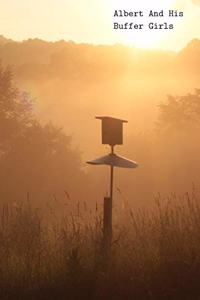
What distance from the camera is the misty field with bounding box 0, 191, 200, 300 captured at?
8.38 metres

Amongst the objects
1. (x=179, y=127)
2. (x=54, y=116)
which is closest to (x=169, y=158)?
(x=179, y=127)

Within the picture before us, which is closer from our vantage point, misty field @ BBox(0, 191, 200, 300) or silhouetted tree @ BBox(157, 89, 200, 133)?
misty field @ BBox(0, 191, 200, 300)

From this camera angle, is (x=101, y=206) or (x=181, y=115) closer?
(x=101, y=206)

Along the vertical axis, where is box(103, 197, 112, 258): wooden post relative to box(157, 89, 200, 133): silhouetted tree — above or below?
below

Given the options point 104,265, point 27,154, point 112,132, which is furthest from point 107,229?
point 27,154

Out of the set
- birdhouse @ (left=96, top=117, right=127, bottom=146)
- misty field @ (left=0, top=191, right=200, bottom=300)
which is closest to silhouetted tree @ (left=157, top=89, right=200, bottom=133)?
birdhouse @ (left=96, top=117, right=127, bottom=146)

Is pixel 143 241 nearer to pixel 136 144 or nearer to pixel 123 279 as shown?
pixel 123 279

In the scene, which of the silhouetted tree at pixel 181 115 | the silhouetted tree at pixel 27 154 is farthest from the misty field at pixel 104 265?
the silhouetted tree at pixel 181 115

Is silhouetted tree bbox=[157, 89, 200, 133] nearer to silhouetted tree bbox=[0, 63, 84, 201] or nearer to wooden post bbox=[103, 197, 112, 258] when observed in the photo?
silhouetted tree bbox=[0, 63, 84, 201]

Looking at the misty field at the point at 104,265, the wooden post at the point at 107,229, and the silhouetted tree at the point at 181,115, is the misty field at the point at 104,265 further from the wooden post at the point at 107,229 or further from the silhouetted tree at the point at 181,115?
the silhouetted tree at the point at 181,115

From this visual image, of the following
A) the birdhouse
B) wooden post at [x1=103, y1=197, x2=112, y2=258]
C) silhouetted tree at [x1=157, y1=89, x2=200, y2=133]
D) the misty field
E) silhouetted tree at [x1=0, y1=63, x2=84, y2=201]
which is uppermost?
silhouetted tree at [x1=157, y1=89, x2=200, y2=133]

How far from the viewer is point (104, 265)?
345 inches

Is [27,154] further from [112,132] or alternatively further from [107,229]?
[107,229]

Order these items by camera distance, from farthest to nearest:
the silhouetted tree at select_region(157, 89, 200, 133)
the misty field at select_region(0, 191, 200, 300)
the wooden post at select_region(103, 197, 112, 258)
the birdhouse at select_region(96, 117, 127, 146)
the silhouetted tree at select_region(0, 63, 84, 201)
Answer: the silhouetted tree at select_region(157, 89, 200, 133) < the silhouetted tree at select_region(0, 63, 84, 201) < the birdhouse at select_region(96, 117, 127, 146) < the wooden post at select_region(103, 197, 112, 258) < the misty field at select_region(0, 191, 200, 300)
